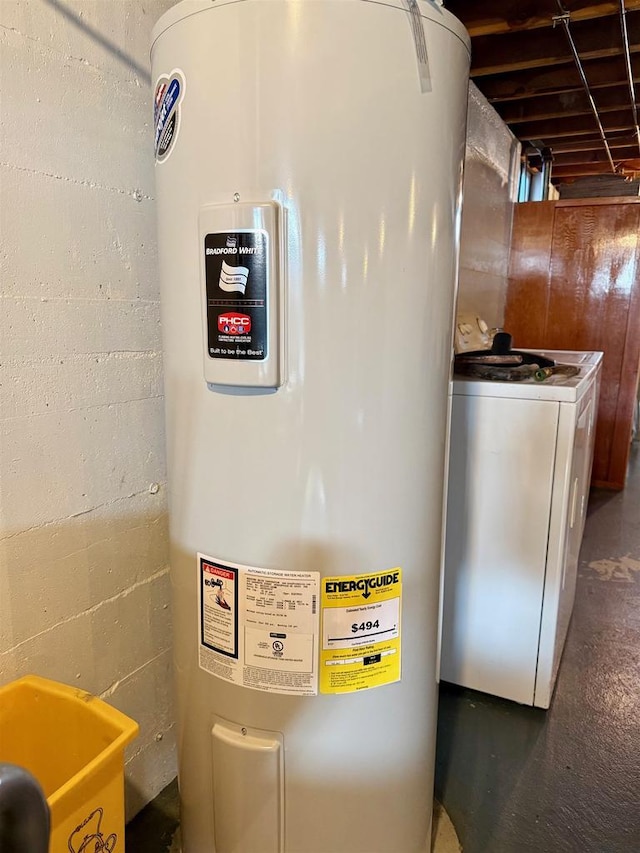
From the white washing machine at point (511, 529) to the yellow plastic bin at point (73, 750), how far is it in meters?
1.27

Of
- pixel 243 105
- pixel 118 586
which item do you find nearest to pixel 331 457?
pixel 243 105

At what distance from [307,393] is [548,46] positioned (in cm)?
264

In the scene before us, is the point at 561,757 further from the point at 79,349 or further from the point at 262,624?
the point at 79,349

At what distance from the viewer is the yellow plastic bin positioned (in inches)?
39.3

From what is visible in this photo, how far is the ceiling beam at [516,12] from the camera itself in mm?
2361

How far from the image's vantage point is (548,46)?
9.11 feet

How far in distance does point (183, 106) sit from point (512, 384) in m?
1.24

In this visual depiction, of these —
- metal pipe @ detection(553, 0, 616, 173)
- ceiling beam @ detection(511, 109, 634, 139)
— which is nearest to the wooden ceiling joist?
metal pipe @ detection(553, 0, 616, 173)

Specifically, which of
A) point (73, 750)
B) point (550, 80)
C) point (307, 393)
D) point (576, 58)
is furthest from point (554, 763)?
point (550, 80)

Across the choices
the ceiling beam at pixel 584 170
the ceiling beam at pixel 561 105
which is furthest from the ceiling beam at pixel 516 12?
the ceiling beam at pixel 584 170

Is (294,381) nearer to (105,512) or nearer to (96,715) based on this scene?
(105,512)

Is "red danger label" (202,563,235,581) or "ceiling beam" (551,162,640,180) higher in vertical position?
"ceiling beam" (551,162,640,180)

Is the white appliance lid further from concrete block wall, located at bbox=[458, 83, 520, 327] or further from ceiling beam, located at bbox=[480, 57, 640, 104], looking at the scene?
ceiling beam, located at bbox=[480, 57, 640, 104]

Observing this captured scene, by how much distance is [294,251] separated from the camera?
988 millimetres
